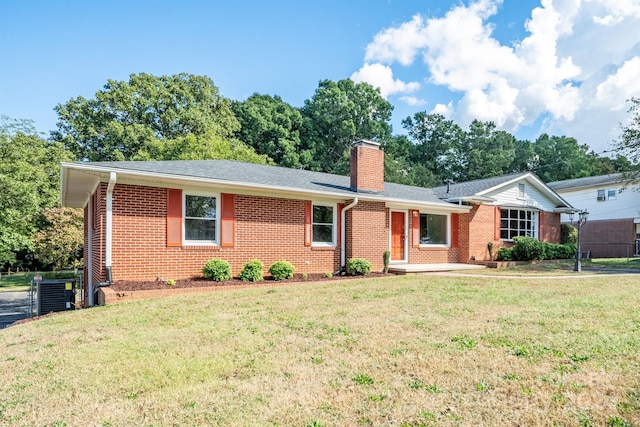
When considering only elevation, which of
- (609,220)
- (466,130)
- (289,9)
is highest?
(466,130)

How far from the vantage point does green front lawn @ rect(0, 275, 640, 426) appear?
9.91 ft

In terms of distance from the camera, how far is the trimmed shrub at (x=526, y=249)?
1716 cm

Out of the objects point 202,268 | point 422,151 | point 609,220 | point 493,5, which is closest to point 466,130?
point 422,151

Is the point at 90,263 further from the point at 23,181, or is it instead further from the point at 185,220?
the point at 23,181

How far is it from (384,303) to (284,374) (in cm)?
383

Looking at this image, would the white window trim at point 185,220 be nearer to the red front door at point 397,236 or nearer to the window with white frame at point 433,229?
the red front door at point 397,236

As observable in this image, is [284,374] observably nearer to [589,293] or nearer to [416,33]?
[589,293]

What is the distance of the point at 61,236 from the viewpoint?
20062 millimetres

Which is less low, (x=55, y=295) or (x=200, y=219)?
(x=200, y=219)

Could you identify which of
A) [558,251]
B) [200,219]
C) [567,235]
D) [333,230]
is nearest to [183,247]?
[200,219]

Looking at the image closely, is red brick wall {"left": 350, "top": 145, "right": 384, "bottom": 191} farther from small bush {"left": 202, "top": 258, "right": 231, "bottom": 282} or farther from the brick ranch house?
small bush {"left": 202, "top": 258, "right": 231, "bottom": 282}

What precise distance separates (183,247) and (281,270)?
2757 mm

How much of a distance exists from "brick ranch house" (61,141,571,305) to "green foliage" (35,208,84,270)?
23.0ft

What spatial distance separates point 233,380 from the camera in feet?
12.2
